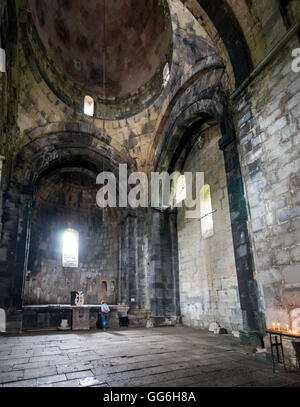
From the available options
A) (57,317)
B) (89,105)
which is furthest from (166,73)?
(57,317)

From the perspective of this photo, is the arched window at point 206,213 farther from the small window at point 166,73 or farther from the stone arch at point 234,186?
the small window at point 166,73

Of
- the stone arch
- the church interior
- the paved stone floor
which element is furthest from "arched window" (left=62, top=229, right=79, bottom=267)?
the paved stone floor

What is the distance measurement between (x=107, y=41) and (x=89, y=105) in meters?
3.80

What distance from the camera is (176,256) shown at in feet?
36.6

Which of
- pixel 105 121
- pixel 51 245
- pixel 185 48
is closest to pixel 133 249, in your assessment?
pixel 51 245

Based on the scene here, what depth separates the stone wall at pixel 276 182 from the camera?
12.9 ft

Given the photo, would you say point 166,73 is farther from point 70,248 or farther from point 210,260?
point 70,248

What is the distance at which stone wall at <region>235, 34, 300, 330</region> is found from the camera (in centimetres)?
393

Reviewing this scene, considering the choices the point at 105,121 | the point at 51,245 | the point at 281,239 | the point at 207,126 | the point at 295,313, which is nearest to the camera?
the point at 295,313

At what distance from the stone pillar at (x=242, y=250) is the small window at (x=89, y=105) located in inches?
328

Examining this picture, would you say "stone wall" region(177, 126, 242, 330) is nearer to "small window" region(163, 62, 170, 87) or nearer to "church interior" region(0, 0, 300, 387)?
"church interior" region(0, 0, 300, 387)

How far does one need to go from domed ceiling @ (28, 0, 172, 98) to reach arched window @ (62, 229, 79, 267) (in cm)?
803
